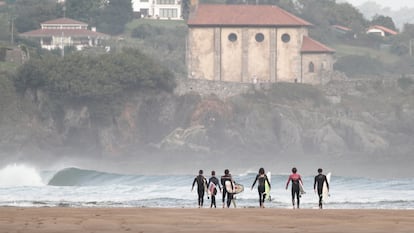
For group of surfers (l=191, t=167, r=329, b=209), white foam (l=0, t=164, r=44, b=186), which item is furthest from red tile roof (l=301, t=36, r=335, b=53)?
group of surfers (l=191, t=167, r=329, b=209)

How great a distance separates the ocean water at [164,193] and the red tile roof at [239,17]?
32469mm

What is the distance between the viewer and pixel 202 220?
32.5 metres

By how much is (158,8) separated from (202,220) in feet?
387

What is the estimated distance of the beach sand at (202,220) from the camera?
29984mm

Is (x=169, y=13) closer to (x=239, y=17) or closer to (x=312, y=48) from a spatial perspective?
(x=239, y=17)

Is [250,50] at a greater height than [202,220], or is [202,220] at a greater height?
[250,50]

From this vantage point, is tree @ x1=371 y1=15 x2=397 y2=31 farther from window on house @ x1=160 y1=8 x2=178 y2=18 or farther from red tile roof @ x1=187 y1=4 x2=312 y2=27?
red tile roof @ x1=187 y1=4 x2=312 y2=27

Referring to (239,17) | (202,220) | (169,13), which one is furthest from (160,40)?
(202,220)

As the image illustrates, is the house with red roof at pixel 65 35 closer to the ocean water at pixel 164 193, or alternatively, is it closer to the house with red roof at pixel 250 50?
the house with red roof at pixel 250 50

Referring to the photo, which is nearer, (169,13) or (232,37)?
(232,37)

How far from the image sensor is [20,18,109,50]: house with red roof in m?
122

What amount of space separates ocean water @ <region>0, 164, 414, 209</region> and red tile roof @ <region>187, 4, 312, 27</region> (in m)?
32.5

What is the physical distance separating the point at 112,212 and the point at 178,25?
104630 mm

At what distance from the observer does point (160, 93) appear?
9988 centimetres
